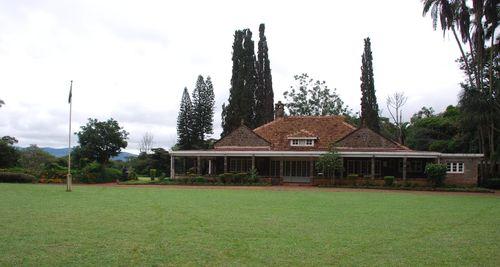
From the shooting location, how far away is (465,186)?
29.6 metres

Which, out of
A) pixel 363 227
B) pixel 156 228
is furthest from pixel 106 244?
pixel 363 227

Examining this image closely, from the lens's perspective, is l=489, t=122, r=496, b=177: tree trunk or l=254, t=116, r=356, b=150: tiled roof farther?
l=254, t=116, r=356, b=150: tiled roof

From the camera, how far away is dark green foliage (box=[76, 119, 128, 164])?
134ft

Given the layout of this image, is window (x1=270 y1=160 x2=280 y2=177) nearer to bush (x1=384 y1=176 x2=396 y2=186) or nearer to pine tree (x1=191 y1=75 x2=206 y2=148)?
bush (x1=384 y1=176 x2=396 y2=186)

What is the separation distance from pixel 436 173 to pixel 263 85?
63.7 feet

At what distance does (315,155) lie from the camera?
109 ft

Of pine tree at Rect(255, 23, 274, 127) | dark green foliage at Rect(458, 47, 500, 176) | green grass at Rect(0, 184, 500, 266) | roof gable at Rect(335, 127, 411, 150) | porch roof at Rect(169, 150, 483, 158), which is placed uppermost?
pine tree at Rect(255, 23, 274, 127)

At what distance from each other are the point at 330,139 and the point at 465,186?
10.6m

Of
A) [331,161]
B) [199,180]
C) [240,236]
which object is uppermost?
[331,161]

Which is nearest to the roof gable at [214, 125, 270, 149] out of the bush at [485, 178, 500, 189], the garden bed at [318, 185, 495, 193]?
the garden bed at [318, 185, 495, 193]

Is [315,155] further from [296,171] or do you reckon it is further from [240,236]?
[240,236]

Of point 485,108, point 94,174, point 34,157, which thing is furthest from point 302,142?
point 34,157

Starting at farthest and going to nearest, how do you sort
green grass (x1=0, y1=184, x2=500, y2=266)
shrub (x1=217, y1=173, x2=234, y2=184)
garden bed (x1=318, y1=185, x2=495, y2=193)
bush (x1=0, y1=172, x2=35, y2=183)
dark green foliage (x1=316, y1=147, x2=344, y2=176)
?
shrub (x1=217, y1=173, x2=234, y2=184) < dark green foliage (x1=316, y1=147, x2=344, y2=176) < bush (x1=0, y1=172, x2=35, y2=183) < garden bed (x1=318, y1=185, x2=495, y2=193) < green grass (x1=0, y1=184, x2=500, y2=266)

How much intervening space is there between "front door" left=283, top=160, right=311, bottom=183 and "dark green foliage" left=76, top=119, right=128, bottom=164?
49.6 ft
